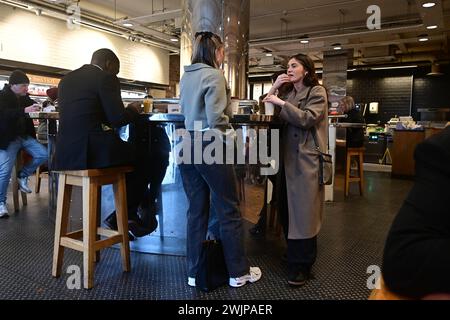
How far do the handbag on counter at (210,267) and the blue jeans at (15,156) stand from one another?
2720 millimetres

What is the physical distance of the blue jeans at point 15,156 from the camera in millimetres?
3834

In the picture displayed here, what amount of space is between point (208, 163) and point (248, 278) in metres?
0.78

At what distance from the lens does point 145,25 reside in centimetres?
704

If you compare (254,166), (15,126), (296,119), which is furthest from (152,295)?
(15,126)

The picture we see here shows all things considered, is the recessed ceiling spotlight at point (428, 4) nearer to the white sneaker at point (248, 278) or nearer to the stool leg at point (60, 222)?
the white sneaker at point (248, 278)

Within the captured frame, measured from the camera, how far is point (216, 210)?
7.18 feet

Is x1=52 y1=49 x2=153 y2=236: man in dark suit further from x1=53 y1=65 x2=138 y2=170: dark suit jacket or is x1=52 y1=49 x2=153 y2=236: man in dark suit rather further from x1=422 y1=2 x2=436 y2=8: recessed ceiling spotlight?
x1=422 y1=2 x2=436 y2=8: recessed ceiling spotlight

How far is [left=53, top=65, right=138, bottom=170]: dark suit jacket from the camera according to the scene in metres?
2.23

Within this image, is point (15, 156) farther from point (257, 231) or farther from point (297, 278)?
point (297, 278)

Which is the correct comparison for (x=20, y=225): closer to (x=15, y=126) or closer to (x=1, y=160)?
(x=1, y=160)

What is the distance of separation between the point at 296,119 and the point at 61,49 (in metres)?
6.46

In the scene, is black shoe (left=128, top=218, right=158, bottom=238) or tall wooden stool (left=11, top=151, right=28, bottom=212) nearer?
black shoe (left=128, top=218, right=158, bottom=238)

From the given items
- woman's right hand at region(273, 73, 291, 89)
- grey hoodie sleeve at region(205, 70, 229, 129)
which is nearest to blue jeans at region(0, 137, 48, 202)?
grey hoodie sleeve at region(205, 70, 229, 129)

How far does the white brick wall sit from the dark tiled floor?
388 centimetres
